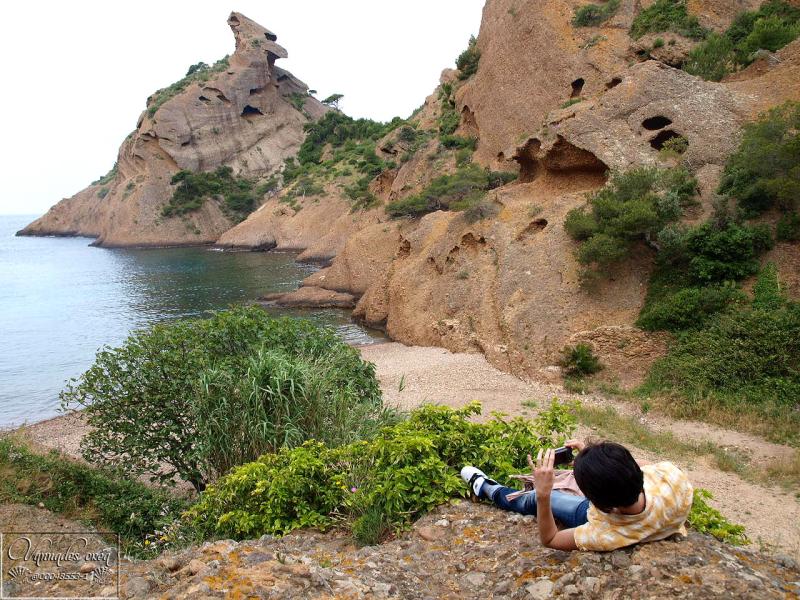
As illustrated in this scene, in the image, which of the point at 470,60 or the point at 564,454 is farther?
the point at 470,60

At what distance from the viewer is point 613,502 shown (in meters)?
3.36

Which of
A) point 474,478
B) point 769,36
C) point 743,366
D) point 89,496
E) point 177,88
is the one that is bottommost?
point 89,496

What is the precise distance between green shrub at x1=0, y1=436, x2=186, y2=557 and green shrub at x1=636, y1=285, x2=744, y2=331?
40.0ft

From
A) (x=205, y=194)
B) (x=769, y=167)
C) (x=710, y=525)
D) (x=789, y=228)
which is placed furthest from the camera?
(x=205, y=194)

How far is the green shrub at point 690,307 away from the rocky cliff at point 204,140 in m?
62.8

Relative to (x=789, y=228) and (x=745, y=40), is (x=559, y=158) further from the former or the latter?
(x=745, y=40)

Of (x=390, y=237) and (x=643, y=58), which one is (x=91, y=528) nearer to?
(x=390, y=237)

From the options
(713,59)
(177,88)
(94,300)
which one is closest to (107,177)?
(177,88)

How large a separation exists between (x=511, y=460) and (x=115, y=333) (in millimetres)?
26220

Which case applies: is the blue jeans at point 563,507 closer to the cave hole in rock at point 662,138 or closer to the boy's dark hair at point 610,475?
the boy's dark hair at point 610,475

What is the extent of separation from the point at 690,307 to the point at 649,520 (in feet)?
40.3

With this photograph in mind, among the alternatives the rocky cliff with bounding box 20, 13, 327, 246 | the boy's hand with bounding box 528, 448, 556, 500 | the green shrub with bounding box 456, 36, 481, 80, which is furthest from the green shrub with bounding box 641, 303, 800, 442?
the rocky cliff with bounding box 20, 13, 327, 246

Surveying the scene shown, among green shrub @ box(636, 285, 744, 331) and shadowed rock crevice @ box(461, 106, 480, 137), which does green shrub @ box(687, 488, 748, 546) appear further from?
shadowed rock crevice @ box(461, 106, 480, 137)

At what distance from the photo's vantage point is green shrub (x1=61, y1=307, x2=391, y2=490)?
27.6 ft
